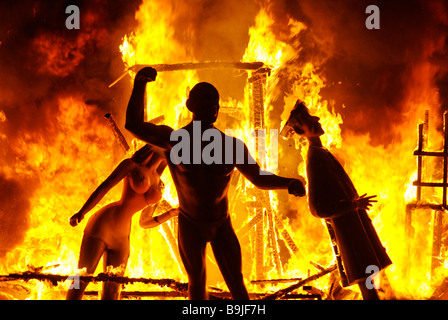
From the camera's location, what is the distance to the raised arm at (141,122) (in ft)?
11.0

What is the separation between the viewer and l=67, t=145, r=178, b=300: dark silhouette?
4.15 m

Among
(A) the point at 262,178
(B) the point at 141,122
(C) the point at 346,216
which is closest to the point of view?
(B) the point at 141,122

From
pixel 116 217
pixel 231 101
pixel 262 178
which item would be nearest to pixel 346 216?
pixel 262 178

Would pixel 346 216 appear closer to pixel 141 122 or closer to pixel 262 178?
pixel 262 178

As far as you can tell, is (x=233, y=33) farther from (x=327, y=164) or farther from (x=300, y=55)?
(x=327, y=164)

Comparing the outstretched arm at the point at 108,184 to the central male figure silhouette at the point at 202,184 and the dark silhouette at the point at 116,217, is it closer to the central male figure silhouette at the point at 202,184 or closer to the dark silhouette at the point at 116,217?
the dark silhouette at the point at 116,217

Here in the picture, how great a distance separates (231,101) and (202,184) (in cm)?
386

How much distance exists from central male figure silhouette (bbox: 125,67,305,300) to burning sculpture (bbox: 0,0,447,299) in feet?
8.56

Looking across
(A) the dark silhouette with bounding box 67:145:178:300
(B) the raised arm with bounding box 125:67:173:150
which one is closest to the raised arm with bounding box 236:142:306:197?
(B) the raised arm with bounding box 125:67:173:150

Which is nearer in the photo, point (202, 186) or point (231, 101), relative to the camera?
point (202, 186)

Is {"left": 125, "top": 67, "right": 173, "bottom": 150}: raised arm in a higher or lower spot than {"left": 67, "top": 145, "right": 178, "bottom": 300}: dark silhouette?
higher

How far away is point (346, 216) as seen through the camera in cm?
376

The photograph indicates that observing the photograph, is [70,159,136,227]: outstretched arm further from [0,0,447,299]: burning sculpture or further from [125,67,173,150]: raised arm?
[0,0,447,299]: burning sculpture
